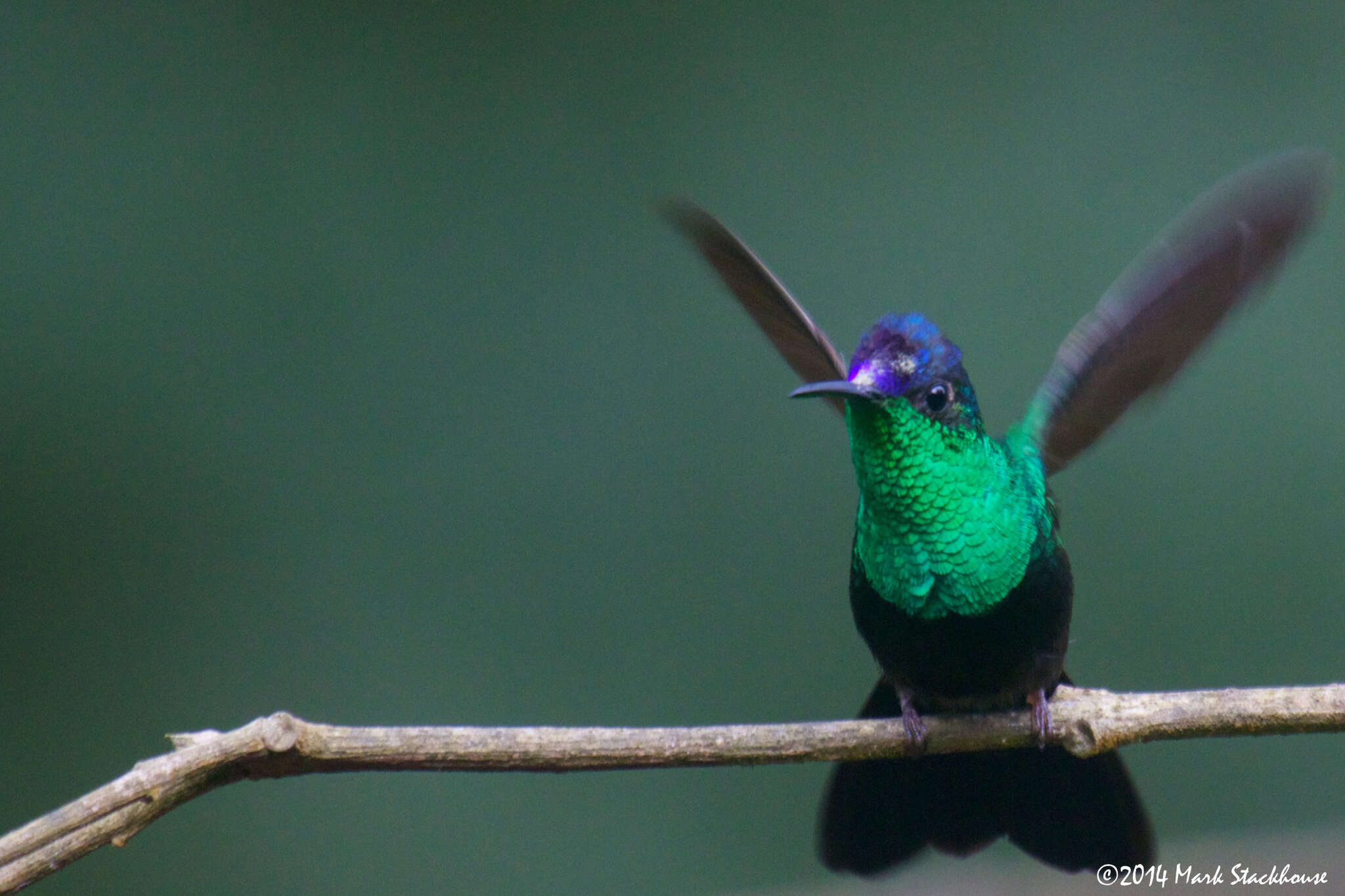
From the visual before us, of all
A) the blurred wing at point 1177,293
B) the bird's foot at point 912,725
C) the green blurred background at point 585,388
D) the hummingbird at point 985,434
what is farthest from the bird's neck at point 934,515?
the green blurred background at point 585,388

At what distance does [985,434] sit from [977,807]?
76 cm

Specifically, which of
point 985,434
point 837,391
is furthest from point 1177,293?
point 837,391

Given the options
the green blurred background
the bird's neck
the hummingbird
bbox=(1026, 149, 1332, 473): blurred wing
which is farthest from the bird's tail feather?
the green blurred background

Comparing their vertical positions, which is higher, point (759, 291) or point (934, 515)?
point (759, 291)

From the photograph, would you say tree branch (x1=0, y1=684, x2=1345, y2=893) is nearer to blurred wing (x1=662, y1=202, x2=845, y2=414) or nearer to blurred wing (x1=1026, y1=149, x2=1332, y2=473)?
blurred wing (x1=1026, y1=149, x2=1332, y2=473)

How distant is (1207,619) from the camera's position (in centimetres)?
382

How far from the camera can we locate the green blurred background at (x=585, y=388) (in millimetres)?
3633

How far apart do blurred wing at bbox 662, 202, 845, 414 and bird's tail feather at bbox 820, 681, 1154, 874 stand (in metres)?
0.63

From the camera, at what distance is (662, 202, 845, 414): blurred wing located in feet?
6.25

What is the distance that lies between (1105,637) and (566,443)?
5.89ft

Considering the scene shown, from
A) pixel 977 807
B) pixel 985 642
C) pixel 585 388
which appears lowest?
pixel 977 807

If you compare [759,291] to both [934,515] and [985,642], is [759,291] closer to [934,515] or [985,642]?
[934,515]

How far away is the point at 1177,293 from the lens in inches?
76.7

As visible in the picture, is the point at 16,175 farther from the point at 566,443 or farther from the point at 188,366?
the point at 566,443
